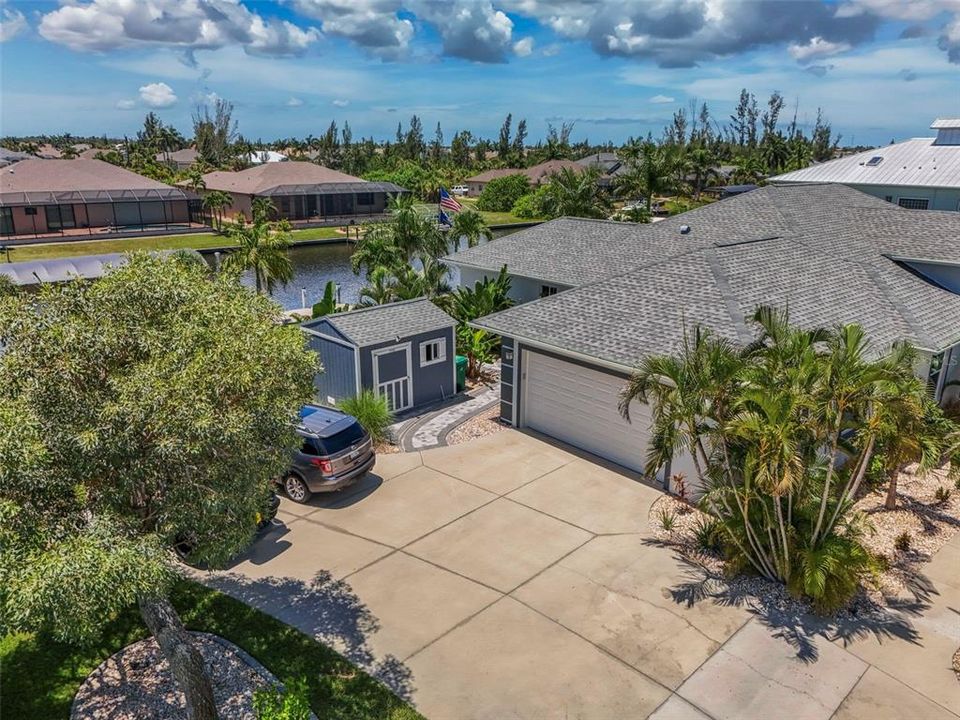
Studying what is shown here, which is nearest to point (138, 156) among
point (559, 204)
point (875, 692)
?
point (559, 204)

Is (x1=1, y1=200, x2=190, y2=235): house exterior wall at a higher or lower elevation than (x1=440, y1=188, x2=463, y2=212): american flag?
lower

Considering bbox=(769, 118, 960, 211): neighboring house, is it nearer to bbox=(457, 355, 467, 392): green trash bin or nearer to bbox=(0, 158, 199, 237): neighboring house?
bbox=(457, 355, 467, 392): green trash bin

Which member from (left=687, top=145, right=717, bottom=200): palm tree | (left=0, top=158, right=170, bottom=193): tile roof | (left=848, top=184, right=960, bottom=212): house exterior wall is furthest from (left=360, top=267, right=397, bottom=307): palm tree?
(left=0, top=158, right=170, bottom=193): tile roof

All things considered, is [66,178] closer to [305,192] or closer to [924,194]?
[305,192]

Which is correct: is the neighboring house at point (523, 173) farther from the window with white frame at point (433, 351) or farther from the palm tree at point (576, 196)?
the window with white frame at point (433, 351)

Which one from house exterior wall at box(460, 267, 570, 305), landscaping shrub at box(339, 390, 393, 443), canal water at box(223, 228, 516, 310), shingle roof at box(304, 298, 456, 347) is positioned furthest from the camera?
canal water at box(223, 228, 516, 310)
